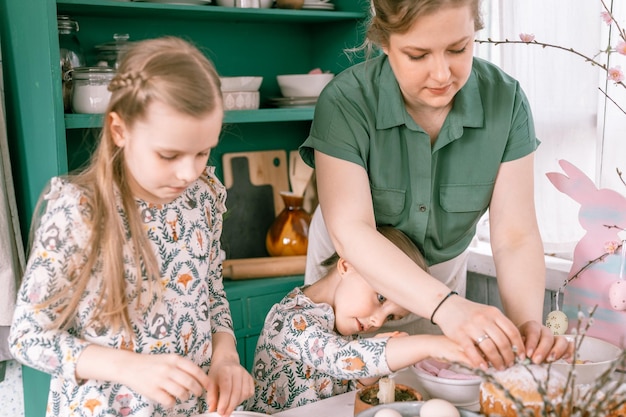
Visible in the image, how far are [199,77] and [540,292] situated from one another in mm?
816

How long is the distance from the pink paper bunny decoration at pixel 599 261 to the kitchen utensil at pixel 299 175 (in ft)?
5.20

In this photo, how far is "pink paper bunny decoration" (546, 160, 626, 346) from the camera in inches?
63.9

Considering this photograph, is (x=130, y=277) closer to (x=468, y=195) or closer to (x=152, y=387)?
(x=152, y=387)

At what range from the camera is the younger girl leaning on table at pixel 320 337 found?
1.41 m

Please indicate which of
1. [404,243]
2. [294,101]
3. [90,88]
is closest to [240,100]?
[294,101]

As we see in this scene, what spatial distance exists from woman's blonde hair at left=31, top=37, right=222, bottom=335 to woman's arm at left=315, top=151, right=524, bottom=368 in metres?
0.36

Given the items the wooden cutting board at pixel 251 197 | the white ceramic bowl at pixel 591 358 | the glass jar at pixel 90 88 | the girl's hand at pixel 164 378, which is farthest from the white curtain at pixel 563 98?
the girl's hand at pixel 164 378

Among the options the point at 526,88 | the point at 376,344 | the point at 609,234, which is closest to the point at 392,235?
the point at 376,344

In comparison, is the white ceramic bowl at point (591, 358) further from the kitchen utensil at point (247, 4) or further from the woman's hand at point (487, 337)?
the kitchen utensil at point (247, 4)

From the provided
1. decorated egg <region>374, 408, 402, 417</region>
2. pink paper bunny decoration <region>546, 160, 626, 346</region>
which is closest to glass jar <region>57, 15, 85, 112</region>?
pink paper bunny decoration <region>546, 160, 626, 346</region>

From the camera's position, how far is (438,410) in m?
1.12

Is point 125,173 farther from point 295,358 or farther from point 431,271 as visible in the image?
point 431,271

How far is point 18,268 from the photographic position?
7.54 ft

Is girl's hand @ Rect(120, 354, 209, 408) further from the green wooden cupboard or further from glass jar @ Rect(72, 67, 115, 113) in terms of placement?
glass jar @ Rect(72, 67, 115, 113)
